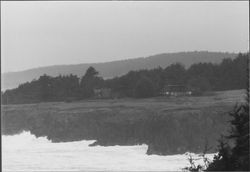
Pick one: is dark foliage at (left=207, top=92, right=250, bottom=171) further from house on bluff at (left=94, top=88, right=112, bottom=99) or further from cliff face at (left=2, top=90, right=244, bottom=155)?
house on bluff at (left=94, top=88, right=112, bottom=99)

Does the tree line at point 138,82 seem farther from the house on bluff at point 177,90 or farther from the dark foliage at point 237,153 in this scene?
the dark foliage at point 237,153

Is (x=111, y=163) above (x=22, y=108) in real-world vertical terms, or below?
below

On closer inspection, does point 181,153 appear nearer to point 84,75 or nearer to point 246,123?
point 84,75

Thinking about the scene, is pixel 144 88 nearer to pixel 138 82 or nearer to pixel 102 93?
pixel 138 82

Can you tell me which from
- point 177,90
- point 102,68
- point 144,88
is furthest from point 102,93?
point 102,68

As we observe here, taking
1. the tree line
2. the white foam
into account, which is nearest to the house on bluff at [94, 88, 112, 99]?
the tree line

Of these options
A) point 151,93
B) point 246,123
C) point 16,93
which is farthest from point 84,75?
point 246,123

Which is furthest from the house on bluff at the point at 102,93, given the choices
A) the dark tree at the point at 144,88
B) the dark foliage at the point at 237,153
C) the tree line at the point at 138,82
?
the dark foliage at the point at 237,153
